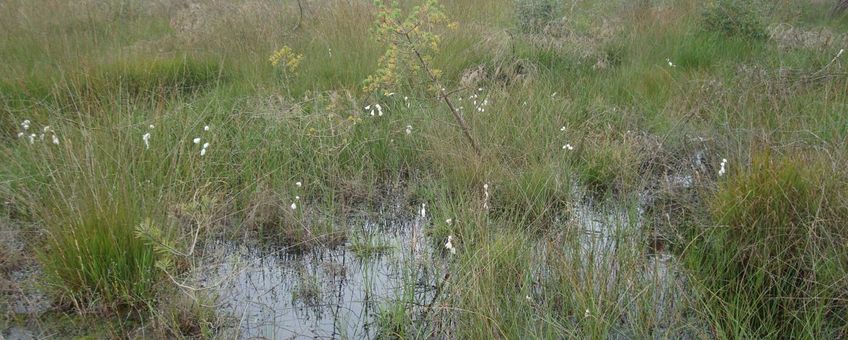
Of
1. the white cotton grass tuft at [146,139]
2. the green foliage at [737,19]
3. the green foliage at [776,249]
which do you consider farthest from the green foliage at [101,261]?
the green foliage at [737,19]

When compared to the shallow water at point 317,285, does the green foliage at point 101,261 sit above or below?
above

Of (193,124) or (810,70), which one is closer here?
(193,124)

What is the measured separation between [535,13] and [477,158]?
3252mm

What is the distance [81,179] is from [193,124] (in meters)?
1.28

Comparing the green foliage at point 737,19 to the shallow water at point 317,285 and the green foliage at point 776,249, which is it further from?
the shallow water at point 317,285

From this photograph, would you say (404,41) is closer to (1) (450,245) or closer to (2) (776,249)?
(1) (450,245)

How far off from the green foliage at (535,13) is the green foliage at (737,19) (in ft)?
4.84

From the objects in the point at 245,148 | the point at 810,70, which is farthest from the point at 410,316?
the point at 810,70

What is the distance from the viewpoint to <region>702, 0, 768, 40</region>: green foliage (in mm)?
6863

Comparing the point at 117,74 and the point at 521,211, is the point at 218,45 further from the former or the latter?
the point at 521,211

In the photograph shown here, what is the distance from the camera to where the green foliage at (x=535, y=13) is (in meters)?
7.17

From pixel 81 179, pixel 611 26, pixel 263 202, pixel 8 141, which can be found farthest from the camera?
pixel 611 26

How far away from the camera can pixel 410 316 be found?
3.24 metres

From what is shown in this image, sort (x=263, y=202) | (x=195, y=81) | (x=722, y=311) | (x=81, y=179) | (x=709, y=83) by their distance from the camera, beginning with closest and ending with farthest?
(x=722, y=311), (x=81, y=179), (x=263, y=202), (x=709, y=83), (x=195, y=81)
